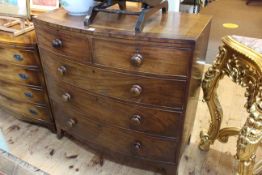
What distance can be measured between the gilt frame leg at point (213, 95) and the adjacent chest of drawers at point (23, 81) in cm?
101

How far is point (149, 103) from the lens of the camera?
114 centimetres

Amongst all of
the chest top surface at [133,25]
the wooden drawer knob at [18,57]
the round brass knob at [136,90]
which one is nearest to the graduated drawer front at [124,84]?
the round brass knob at [136,90]

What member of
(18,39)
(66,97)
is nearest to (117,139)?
(66,97)

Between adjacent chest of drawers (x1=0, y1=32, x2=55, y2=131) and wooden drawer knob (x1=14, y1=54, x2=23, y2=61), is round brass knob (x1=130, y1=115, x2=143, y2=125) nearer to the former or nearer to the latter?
adjacent chest of drawers (x1=0, y1=32, x2=55, y2=131)

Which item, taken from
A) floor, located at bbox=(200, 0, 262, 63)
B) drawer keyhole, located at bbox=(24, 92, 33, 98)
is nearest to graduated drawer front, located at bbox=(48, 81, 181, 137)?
drawer keyhole, located at bbox=(24, 92, 33, 98)

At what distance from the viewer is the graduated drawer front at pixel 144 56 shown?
0.98 metres

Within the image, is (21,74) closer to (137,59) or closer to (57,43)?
(57,43)

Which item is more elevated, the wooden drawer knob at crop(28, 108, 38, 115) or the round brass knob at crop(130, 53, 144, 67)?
the round brass knob at crop(130, 53, 144, 67)

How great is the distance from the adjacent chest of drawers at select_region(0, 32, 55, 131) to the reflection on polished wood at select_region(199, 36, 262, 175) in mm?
1031

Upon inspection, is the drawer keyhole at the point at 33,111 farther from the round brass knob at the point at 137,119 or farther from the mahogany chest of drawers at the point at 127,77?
the round brass knob at the point at 137,119

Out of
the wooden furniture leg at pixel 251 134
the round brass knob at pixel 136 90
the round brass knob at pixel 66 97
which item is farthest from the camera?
the round brass knob at pixel 66 97

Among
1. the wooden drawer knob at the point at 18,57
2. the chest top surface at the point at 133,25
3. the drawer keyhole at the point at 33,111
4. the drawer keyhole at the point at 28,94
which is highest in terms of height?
the chest top surface at the point at 133,25

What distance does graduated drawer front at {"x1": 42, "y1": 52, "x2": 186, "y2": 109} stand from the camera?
1.07 m

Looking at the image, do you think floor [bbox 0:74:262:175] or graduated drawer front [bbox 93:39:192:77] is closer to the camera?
graduated drawer front [bbox 93:39:192:77]
